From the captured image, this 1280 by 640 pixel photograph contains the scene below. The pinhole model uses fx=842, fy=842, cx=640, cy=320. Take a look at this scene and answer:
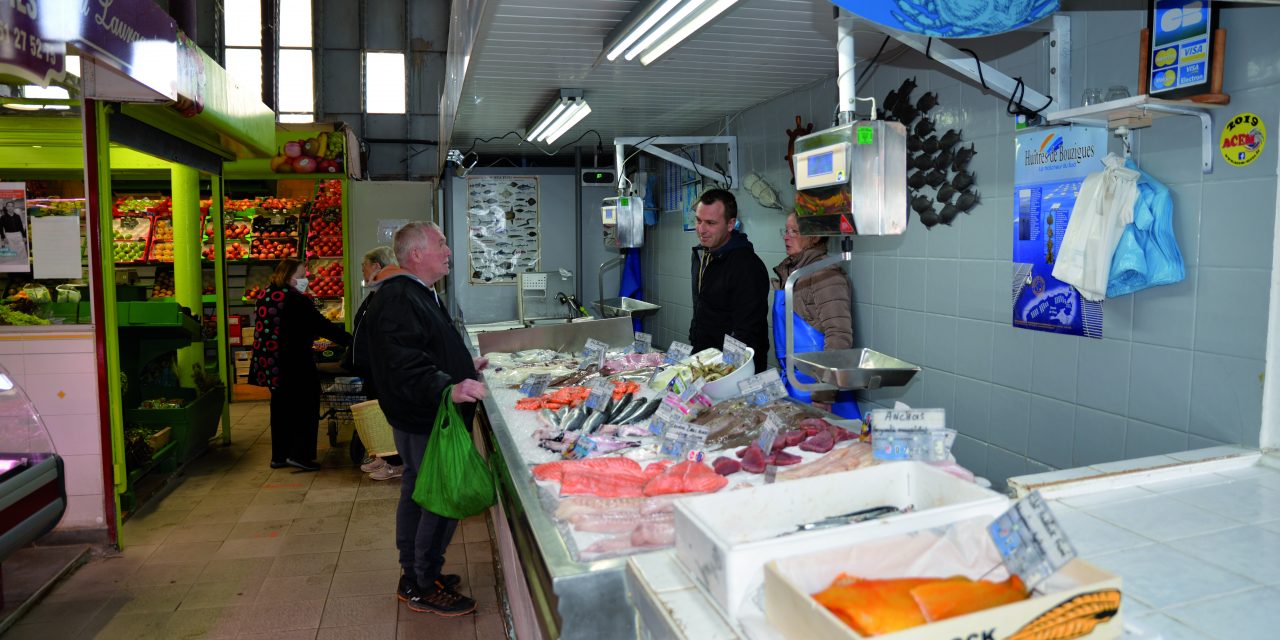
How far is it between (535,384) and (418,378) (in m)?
0.63

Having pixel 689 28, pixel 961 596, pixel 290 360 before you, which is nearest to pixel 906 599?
pixel 961 596

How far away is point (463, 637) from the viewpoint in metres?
3.92

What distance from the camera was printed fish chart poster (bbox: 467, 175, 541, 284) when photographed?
33.8ft

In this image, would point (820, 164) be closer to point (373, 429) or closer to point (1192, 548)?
point (1192, 548)

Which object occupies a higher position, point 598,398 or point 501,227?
point 501,227

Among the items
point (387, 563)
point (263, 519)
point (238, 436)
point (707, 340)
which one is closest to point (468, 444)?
point (387, 563)

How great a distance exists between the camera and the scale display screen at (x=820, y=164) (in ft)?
10.2

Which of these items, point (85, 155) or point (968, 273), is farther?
point (85, 155)

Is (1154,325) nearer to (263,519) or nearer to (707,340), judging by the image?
(707,340)

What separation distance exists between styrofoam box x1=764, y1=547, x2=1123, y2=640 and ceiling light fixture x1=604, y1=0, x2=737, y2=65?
256 cm

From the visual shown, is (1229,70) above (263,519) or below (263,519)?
above

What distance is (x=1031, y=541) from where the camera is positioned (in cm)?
144

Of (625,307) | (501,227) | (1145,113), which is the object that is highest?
(1145,113)

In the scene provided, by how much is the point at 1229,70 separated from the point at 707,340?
3.05 meters
